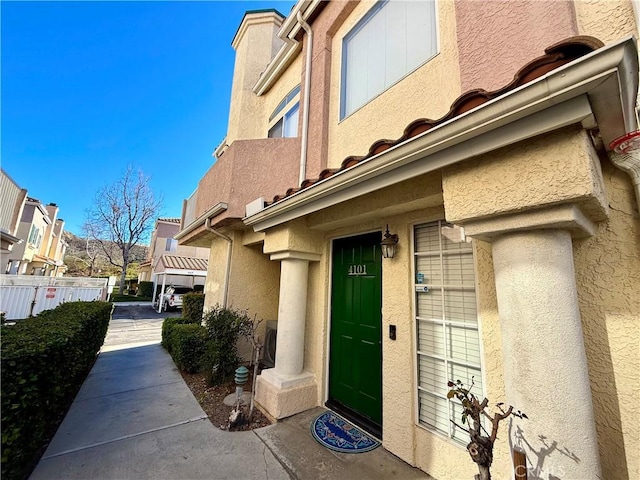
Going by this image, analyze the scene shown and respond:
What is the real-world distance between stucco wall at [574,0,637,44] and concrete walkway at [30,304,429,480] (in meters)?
5.05

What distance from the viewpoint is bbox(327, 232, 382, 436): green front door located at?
4.16 m

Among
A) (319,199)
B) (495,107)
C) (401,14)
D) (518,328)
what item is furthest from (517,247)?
(401,14)

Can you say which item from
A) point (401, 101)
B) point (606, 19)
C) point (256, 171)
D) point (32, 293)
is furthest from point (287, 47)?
point (32, 293)

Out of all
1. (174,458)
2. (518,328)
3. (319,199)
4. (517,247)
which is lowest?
(174,458)

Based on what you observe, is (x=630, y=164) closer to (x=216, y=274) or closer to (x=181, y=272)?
(x=216, y=274)

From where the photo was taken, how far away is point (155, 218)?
31.6 metres

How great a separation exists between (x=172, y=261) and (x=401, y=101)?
22.2 m

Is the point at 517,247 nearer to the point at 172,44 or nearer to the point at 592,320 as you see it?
the point at 592,320

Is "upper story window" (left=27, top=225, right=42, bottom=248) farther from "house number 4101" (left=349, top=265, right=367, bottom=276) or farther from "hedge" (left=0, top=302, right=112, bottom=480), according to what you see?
"house number 4101" (left=349, top=265, right=367, bottom=276)

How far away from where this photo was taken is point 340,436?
396cm

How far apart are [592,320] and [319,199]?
2.99 metres

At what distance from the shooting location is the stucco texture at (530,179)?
1752 mm

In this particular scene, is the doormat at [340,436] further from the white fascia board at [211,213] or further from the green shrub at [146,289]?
the green shrub at [146,289]

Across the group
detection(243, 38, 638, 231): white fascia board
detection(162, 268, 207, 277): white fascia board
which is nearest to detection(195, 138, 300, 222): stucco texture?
detection(243, 38, 638, 231): white fascia board
